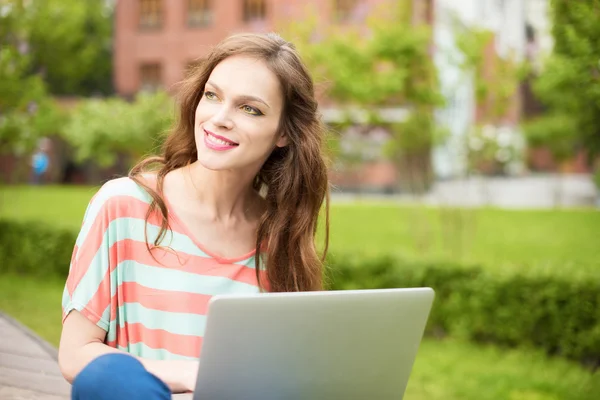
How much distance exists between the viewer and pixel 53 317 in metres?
6.45

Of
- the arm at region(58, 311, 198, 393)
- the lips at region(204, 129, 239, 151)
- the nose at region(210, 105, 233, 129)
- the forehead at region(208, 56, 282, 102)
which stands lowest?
the arm at region(58, 311, 198, 393)

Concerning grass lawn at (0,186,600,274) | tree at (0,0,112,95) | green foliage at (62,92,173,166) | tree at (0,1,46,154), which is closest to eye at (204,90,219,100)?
grass lawn at (0,186,600,274)

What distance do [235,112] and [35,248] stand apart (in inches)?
279

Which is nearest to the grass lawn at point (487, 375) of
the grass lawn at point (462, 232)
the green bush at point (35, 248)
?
the grass lawn at point (462, 232)

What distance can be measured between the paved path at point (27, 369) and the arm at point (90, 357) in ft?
0.18

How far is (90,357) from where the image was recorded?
1598 mm

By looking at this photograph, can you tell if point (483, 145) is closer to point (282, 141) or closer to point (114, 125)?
point (282, 141)

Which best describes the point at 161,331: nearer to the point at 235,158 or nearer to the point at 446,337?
the point at 235,158

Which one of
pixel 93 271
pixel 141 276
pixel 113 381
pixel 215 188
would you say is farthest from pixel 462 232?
pixel 113 381

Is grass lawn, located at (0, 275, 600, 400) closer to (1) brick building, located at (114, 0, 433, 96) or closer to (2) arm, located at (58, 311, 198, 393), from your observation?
(2) arm, located at (58, 311, 198, 393)

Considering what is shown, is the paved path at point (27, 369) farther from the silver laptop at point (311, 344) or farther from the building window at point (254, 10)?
the building window at point (254, 10)

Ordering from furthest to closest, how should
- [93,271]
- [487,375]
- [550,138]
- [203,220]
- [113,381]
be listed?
[550,138], [487,375], [203,220], [93,271], [113,381]

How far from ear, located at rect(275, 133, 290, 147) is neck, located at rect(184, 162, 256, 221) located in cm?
11

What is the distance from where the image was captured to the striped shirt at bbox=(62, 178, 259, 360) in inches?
68.3
